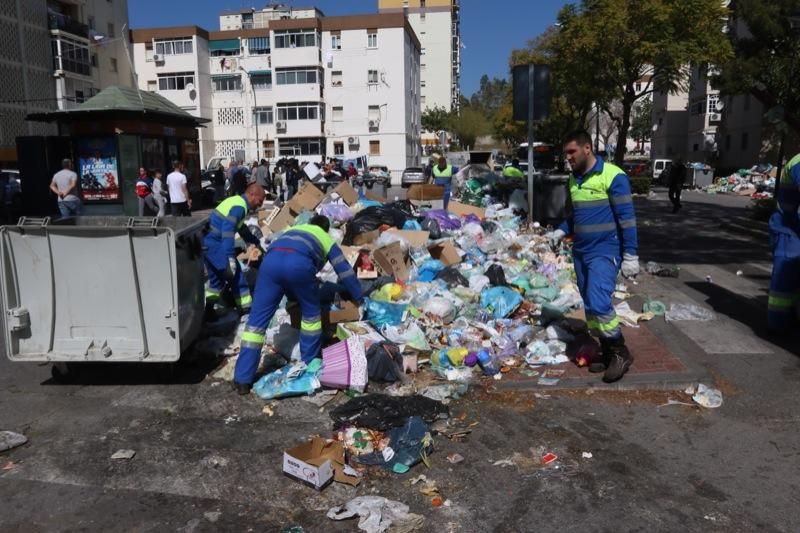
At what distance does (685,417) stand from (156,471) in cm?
351

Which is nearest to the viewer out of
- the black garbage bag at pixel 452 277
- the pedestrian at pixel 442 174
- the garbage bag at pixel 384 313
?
the garbage bag at pixel 384 313

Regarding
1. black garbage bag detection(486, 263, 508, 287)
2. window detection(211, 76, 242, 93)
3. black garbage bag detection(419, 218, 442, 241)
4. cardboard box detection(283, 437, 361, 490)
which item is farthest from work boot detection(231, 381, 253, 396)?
window detection(211, 76, 242, 93)

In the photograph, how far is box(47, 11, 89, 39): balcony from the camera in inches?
1457

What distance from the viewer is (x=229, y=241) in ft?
20.6

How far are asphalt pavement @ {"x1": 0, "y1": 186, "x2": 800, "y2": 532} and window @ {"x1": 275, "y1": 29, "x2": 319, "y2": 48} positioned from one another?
4856 centimetres

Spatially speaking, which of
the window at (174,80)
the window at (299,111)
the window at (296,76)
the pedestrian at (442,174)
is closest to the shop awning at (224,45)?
the window at (174,80)

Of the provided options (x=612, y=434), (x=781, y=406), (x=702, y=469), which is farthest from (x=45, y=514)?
(x=781, y=406)

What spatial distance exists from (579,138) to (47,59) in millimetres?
40585

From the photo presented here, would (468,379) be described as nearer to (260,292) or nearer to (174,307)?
(260,292)

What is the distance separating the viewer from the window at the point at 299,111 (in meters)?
50.9

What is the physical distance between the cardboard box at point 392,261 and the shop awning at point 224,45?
5012 cm

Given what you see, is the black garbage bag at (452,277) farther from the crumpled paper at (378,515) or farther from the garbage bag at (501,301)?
the crumpled paper at (378,515)

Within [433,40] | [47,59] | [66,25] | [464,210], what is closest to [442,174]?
[464,210]

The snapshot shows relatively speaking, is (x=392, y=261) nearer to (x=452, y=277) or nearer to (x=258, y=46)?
(x=452, y=277)
